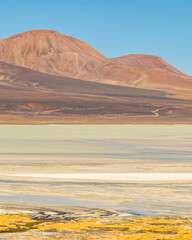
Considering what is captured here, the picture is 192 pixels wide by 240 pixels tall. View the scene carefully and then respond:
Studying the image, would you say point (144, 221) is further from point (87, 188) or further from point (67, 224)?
point (87, 188)

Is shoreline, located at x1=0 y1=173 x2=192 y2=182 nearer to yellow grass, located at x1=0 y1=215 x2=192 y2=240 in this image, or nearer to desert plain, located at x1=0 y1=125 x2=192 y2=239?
desert plain, located at x1=0 y1=125 x2=192 y2=239

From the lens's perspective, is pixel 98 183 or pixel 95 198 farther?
pixel 98 183

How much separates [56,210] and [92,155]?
12.6 meters

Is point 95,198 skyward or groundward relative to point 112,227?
skyward

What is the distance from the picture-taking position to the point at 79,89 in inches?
6870

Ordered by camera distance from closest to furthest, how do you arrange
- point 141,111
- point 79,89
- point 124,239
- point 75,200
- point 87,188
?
point 124,239 → point 75,200 → point 87,188 → point 141,111 → point 79,89

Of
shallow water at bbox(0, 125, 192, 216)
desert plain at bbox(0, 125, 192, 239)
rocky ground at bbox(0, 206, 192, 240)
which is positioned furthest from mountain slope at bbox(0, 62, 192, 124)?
rocky ground at bbox(0, 206, 192, 240)

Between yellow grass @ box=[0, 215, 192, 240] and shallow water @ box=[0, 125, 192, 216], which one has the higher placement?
shallow water @ box=[0, 125, 192, 216]

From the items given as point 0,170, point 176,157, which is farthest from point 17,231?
point 176,157

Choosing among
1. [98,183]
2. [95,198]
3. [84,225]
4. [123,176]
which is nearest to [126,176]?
[123,176]

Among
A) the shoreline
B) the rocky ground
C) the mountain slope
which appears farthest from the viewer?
the mountain slope

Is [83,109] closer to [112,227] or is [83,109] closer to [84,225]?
[84,225]

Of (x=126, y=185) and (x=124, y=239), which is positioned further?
(x=126, y=185)

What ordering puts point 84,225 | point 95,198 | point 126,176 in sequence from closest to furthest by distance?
1. point 84,225
2. point 95,198
3. point 126,176
